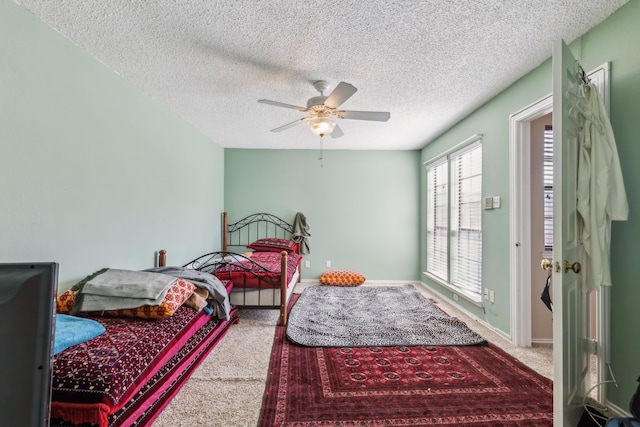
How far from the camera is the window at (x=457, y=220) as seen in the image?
11.5 feet

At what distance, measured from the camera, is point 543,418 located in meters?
1.73

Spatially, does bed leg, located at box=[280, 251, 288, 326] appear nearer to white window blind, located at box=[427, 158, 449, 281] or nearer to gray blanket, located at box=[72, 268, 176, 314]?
gray blanket, located at box=[72, 268, 176, 314]

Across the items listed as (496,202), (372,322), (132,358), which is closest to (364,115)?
(496,202)

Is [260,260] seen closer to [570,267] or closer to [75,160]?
[75,160]

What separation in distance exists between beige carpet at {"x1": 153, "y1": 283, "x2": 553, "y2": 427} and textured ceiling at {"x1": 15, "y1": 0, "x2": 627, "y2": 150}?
233cm

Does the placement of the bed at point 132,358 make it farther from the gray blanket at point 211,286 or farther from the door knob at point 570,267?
the door knob at point 570,267

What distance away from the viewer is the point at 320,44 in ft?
7.00

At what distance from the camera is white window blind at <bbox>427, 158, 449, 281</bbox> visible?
171 inches

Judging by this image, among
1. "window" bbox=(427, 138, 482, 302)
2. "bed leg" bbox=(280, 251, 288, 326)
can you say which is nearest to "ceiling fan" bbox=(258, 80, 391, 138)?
"bed leg" bbox=(280, 251, 288, 326)

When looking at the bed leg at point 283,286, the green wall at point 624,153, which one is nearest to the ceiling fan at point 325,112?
the bed leg at point 283,286

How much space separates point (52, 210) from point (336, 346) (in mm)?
2319

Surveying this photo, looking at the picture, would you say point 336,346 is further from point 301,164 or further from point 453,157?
point 301,164

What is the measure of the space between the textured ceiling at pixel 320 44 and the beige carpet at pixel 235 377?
233 cm

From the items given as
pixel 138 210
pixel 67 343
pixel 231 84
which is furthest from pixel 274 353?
pixel 231 84
